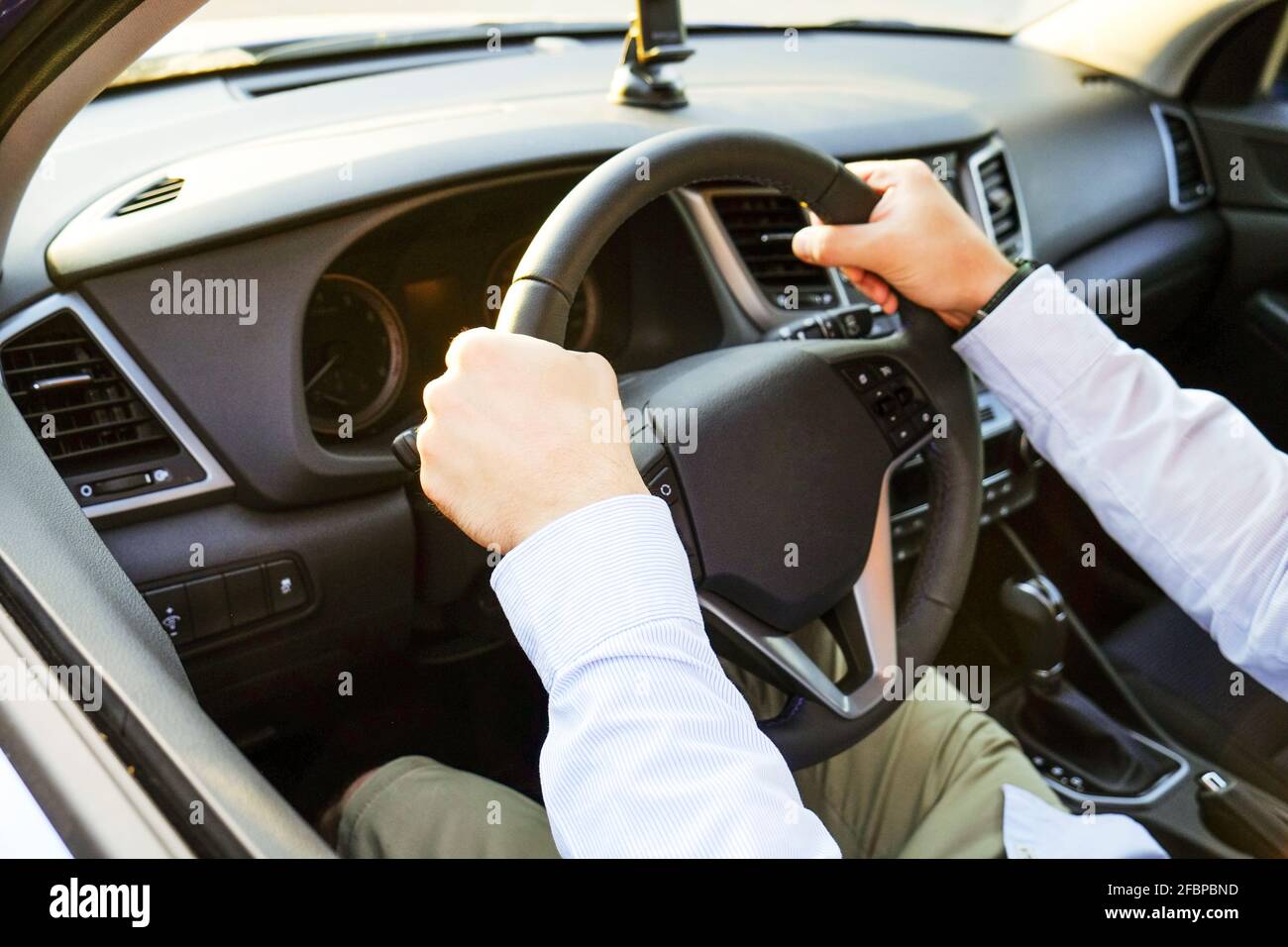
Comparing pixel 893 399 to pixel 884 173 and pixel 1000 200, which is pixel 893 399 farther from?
pixel 1000 200

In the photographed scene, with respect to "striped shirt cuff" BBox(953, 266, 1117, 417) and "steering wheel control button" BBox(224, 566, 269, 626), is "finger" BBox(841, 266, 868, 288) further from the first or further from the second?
"steering wheel control button" BBox(224, 566, 269, 626)

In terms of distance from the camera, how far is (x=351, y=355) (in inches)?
56.2

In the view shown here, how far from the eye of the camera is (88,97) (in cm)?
98

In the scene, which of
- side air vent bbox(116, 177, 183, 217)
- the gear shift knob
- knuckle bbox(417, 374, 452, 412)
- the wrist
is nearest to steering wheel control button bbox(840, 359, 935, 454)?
the wrist

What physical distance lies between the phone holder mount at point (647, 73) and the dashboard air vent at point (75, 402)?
2.85ft

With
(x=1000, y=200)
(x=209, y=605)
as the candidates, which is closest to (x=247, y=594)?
(x=209, y=605)

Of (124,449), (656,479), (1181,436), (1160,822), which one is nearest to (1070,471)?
(1181,436)

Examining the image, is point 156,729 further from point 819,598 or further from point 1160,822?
point 1160,822

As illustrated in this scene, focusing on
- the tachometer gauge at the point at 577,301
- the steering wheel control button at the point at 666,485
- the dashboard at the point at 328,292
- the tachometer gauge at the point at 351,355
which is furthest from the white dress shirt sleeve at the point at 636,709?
Answer: the tachometer gauge at the point at 577,301

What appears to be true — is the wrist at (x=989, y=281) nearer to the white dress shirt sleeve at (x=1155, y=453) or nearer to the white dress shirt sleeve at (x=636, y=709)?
the white dress shirt sleeve at (x=1155, y=453)

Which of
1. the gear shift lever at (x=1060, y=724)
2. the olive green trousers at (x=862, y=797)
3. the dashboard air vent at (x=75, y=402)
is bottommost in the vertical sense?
the gear shift lever at (x=1060, y=724)

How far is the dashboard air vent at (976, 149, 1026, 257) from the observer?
2.03m

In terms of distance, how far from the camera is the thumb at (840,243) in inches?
44.7

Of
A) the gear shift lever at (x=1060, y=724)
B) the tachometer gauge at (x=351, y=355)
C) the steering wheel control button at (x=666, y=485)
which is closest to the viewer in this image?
the steering wheel control button at (x=666, y=485)
